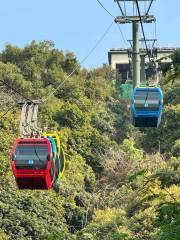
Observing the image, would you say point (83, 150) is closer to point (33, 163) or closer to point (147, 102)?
A: point (147, 102)

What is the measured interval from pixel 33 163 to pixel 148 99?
6.03 meters

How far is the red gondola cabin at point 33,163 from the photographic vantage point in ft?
53.0

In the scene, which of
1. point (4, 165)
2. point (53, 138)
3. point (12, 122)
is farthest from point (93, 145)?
point (53, 138)

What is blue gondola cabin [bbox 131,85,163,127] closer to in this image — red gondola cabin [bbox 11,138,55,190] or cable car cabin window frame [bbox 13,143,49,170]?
red gondola cabin [bbox 11,138,55,190]

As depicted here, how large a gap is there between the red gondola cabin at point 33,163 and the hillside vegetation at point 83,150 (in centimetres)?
779

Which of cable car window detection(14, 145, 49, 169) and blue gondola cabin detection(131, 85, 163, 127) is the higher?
blue gondola cabin detection(131, 85, 163, 127)

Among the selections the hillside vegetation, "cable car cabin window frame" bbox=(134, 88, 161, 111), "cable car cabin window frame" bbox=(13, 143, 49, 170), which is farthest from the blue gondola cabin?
"cable car cabin window frame" bbox=(13, 143, 49, 170)

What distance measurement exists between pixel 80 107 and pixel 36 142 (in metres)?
28.5

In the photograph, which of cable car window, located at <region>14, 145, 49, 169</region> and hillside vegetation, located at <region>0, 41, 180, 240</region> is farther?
hillside vegetation, located at <region>0, 41, 180, 240</region>

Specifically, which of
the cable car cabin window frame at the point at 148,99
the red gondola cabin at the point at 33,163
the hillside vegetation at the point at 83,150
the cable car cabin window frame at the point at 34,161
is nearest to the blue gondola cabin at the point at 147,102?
the cable car cabin window frame at the point at 148,99

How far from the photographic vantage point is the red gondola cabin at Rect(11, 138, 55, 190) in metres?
16.1

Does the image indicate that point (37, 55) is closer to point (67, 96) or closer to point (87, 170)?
point (67, 96)

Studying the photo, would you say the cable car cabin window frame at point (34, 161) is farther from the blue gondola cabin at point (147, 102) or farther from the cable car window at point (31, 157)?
the blue gondola cabin at point (147, 102)

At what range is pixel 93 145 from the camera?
1671 inches
